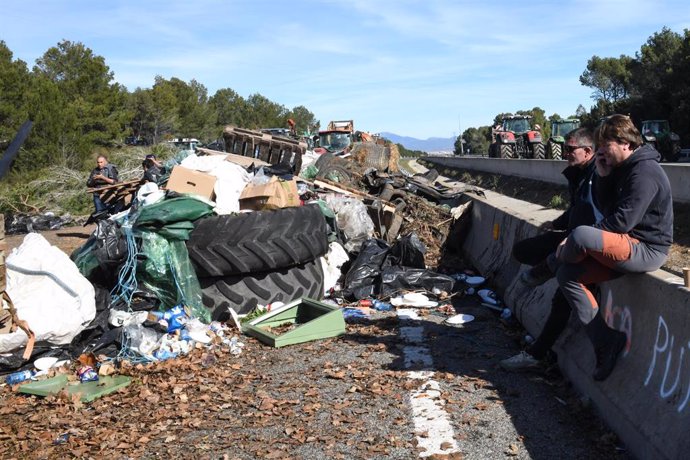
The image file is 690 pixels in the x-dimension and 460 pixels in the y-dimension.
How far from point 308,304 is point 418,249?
245 cm

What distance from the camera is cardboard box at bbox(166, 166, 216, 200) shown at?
8.84 m

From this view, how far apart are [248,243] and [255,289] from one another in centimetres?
58

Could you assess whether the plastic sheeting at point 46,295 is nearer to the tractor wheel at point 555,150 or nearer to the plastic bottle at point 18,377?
the plastic bottle at point 18,377

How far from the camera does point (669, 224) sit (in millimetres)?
4562

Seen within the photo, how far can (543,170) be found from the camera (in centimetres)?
2458

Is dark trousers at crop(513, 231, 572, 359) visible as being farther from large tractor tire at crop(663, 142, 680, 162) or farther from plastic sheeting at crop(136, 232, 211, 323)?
large tractor tire at crop(663, 142, 680, 162)

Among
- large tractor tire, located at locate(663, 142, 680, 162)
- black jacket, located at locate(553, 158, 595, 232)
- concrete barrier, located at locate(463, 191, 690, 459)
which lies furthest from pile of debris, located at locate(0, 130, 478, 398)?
large tractor tire, located at locate(663, 142, 680, 162)

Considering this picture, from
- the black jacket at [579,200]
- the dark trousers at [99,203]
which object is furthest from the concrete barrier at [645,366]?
the dark trousers at [99,203]

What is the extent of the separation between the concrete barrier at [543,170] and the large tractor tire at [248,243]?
8.31 meters

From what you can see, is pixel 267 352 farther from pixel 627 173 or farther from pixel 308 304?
pixel 627 173

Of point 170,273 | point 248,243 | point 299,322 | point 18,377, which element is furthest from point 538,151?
point 18,377

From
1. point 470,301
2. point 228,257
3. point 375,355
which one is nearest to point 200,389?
point 375,355

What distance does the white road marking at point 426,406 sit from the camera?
440cm

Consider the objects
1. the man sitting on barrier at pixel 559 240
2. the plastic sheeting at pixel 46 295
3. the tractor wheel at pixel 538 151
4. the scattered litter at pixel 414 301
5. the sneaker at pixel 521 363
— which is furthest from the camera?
the tractor wheel at pixel 538 151
